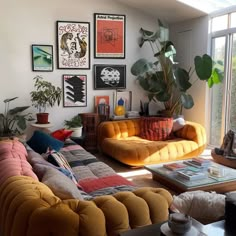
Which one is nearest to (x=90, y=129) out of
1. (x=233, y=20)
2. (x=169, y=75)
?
(x=169, y=75)

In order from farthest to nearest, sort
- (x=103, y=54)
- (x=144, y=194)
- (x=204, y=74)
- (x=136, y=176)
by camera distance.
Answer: (x=103, y=54) → (x=204, y=74) → (x=136, y=176) → (x=144, y=194)

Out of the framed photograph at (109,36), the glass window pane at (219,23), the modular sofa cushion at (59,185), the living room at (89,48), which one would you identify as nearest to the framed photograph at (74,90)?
the living room at (89,48)

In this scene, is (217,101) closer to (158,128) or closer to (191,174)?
(158,128)

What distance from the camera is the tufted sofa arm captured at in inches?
53.5

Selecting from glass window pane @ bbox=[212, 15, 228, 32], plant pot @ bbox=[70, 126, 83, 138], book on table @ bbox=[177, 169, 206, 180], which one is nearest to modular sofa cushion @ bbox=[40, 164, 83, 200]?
book on table @ bbox=[177, 169, 206, 180]

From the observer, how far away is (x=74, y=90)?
214 inches

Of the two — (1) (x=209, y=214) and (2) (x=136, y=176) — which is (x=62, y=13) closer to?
(2) (x=136, y=176)

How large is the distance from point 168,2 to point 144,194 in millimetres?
4249

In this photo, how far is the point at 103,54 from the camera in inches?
219

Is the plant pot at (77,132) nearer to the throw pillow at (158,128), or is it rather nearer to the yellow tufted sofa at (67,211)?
the throw pillow at (158,128)

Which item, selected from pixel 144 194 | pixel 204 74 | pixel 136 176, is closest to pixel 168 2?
pixel 204 74

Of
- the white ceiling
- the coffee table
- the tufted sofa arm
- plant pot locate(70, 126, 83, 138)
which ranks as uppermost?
the white ceiling

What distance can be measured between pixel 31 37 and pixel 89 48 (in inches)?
41.0

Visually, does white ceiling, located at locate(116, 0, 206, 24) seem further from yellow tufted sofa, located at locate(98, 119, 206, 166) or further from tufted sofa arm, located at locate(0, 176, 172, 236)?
tufted sofa arm, located at locate(0, 176, 172, 236)
